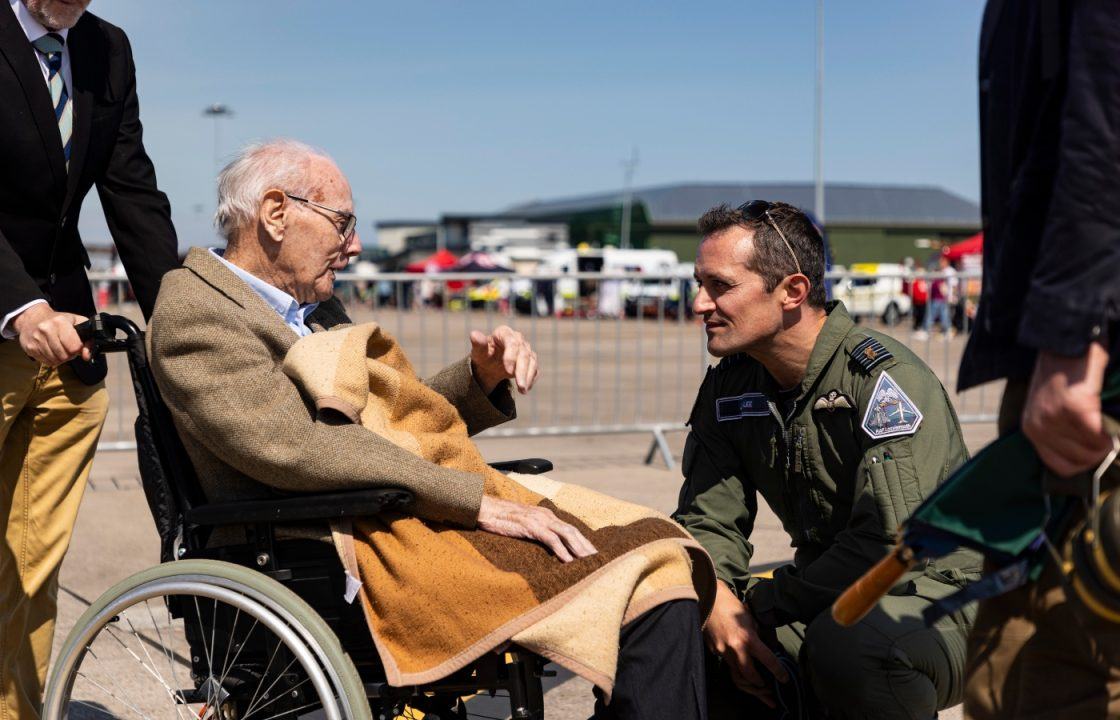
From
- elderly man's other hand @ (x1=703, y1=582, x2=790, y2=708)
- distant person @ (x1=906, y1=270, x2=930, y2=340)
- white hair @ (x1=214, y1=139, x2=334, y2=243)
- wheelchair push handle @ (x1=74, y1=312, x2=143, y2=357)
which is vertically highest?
white hair @ (x1=214, y1=139, x2=334, y2=243)

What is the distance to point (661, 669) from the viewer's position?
252cm

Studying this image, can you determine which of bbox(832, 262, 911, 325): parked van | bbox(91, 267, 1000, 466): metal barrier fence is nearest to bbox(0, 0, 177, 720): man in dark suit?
bbox(91, 267, 1000, 466): metal barrier fence

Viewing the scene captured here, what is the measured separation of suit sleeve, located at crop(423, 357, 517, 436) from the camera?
3.24m

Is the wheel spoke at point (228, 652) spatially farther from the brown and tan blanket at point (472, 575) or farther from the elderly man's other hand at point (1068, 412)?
the elderly man's other hand at point (1068, 412)

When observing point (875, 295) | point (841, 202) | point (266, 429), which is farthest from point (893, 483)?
→ point (841, 202)

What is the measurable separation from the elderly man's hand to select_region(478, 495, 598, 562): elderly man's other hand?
1.23 ft

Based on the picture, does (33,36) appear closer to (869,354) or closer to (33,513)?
(33,513)

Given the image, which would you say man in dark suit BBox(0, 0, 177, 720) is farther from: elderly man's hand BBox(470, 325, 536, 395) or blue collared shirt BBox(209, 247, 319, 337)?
elderly man's hand BBox(470, 325, 536, 395)

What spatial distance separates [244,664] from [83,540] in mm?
3649

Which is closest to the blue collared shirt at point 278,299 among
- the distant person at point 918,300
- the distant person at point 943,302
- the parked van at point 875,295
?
the parked van at point 875,295

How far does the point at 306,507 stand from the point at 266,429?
0.63 ft

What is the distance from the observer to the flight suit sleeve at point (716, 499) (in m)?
3.18

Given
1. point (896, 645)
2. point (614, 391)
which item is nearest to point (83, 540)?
point (896, 645)

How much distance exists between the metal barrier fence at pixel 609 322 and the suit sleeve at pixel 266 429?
5.41 metres
